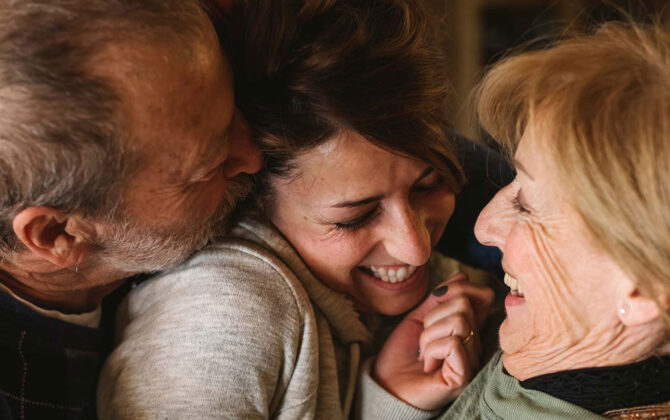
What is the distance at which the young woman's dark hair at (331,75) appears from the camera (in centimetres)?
135

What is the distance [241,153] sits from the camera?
1414 mm

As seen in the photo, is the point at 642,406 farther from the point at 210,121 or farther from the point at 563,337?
the point at 210,121

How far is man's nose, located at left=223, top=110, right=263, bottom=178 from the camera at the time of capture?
140 cm

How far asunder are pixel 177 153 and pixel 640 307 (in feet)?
2.66

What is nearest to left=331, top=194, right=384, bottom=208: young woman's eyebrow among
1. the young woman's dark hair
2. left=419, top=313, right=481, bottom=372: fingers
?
the young woman's dark hair

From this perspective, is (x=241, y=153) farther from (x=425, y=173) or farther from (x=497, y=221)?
(x=497, y=221)

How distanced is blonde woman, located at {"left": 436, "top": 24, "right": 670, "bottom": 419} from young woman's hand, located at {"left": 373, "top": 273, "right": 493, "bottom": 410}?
0.57 feet

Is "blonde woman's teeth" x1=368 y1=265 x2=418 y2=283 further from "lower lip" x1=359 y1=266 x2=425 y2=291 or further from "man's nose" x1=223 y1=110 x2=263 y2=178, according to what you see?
"man's nose" x1=223 y1=110 x2=263 y2=178

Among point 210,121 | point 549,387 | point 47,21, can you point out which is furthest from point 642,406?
point 47,21

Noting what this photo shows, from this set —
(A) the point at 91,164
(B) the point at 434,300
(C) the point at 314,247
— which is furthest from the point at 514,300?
(A) the point at 91,164

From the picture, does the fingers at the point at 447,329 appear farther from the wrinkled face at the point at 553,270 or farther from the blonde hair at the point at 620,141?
the blonde hair at the point at 620,141

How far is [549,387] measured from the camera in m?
1.16

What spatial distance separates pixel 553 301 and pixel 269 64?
2.30ft

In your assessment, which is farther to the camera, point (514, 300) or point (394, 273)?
point (394, 273)
